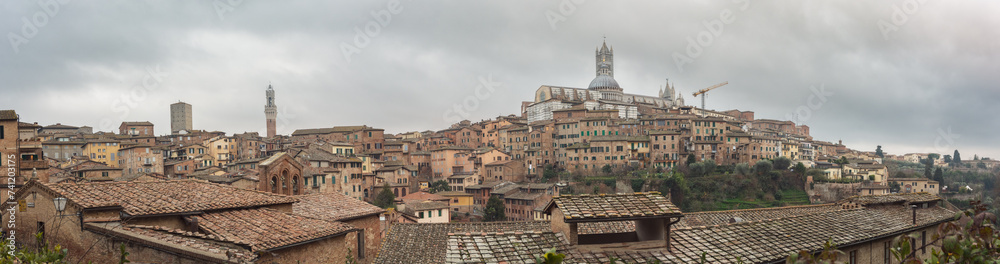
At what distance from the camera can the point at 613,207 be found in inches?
395

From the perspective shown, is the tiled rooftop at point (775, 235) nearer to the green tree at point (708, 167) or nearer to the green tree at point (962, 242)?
the green tree at point (962, 242)

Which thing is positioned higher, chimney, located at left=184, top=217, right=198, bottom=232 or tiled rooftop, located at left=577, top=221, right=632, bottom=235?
chimney, located at left=184, top=217, right=198, bottom=232

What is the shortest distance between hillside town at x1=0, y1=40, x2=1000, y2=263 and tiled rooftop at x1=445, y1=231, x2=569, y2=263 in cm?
3

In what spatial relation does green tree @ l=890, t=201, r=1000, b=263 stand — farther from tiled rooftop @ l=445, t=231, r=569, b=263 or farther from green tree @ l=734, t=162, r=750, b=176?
green tree @ l=734, t=162, r=750, b=176

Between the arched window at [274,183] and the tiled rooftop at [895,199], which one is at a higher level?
the arched window at [274,183]

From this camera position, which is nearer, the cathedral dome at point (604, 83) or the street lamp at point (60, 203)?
the street lamp at point (60, 203)

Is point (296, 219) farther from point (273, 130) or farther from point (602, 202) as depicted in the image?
point (273, 130)

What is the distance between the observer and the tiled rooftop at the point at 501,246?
9.02 meters

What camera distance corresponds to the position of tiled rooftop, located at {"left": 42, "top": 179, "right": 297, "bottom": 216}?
9.54m

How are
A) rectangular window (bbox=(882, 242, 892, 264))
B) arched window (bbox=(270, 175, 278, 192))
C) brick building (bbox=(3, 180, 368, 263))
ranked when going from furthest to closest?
arched window (bbox=(270, 175, 278, 192))
rectangular window (bbox=(882, 242, 892, 264))
brick building (bbox=(3, 180, 368, 263))

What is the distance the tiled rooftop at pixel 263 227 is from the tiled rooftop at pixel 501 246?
285cm

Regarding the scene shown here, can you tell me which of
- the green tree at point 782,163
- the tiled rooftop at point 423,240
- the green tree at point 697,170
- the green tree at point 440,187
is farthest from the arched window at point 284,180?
the green tree at point 782,163

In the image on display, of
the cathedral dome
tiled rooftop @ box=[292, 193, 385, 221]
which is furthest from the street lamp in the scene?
the cathedral dome

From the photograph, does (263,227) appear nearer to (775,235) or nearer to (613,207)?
(613,207)
